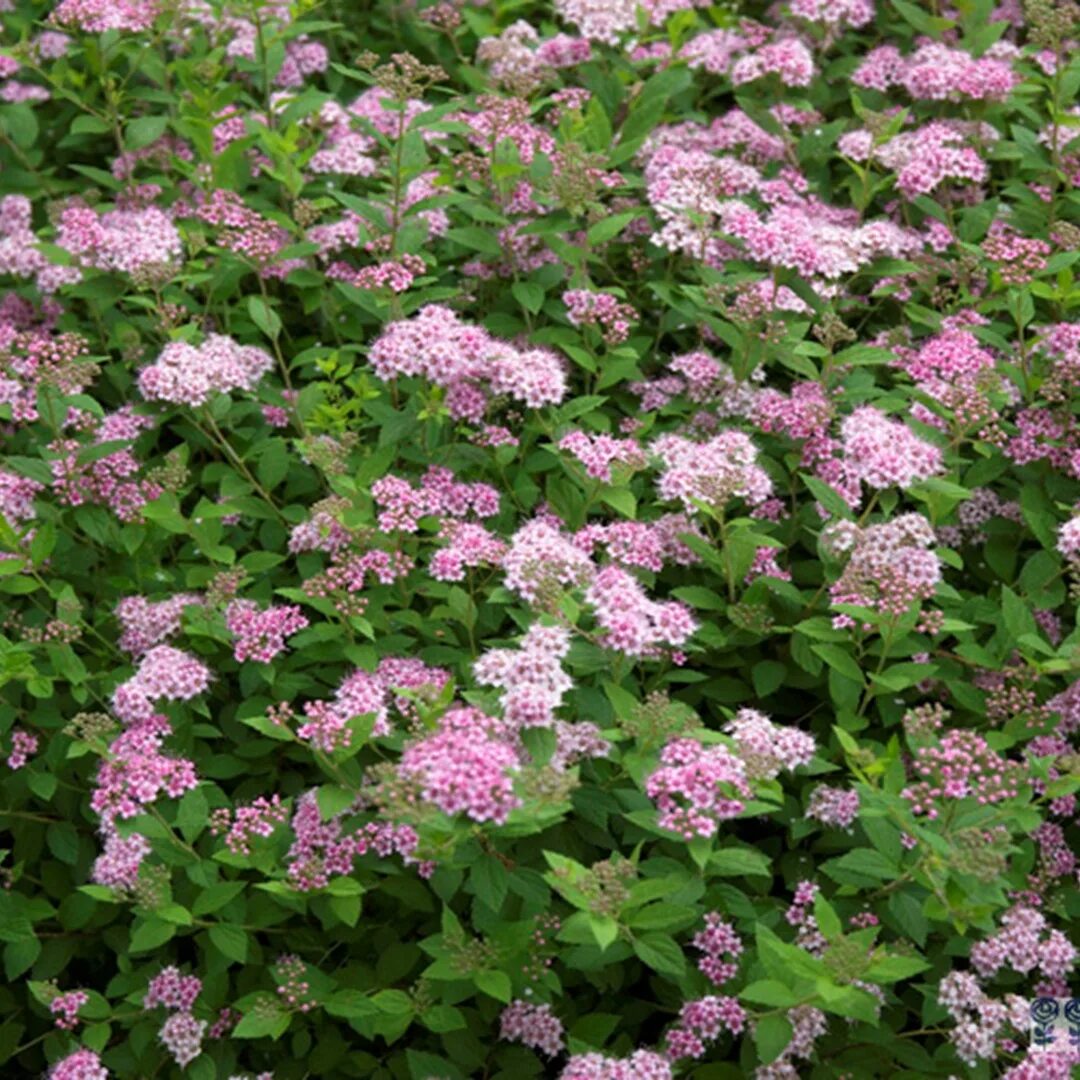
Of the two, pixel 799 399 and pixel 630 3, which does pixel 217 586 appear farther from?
pixel 630 3

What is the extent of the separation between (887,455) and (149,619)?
1.77m

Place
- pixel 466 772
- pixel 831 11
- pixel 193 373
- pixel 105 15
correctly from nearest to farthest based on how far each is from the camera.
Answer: pixel 466 772, pixel 193 373, pixel 105 15, pixel 831 11

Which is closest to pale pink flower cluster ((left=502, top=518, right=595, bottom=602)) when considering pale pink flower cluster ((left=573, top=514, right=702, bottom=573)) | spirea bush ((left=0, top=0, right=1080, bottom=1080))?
spirea bush ((left=0, top=0, right=1080, bottom=1080))

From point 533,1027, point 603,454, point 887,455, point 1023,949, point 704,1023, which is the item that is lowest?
point 533,1027

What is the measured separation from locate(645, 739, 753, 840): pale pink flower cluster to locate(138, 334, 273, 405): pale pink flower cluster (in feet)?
5.08

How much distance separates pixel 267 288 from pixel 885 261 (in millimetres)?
1828

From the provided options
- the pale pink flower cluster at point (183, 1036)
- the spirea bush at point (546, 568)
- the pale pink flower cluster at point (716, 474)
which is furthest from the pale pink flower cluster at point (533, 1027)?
the pale pink flower cluster at point (716, 474)

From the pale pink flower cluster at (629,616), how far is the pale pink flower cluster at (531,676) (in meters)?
0.12

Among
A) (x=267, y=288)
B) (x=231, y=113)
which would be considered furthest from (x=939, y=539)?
(x=231, y=113)

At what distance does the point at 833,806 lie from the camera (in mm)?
3104

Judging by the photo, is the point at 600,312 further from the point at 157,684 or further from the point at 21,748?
the point at 21,748

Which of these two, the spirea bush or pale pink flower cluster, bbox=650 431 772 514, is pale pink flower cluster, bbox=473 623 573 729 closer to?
the spirea bush

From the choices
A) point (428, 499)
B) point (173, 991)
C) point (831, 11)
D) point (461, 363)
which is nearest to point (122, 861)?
point (173, 991)

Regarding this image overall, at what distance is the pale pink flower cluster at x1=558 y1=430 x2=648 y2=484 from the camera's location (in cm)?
338
